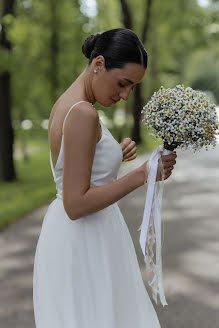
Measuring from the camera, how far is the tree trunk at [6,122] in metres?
12.9

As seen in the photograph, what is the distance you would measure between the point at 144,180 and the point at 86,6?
14575mm

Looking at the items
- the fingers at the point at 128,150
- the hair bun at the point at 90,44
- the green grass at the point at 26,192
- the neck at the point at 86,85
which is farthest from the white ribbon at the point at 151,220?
the green grass at the point at 26,192

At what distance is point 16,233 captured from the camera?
22.1ft

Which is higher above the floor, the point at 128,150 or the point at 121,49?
the point at 121,49

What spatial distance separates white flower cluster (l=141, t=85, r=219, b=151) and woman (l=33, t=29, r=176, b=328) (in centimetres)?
11

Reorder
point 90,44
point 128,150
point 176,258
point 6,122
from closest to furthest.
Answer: point 90,44
point 128,150
point 176,258
point 6,122

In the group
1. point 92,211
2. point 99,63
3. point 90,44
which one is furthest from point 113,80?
point 92,211

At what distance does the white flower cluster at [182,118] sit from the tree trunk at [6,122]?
11.0 meters

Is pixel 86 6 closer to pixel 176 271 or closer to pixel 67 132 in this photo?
pixel 176 271

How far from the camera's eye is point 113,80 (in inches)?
83.4

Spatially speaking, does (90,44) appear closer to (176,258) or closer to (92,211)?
(92,211)

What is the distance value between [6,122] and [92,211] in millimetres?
11513

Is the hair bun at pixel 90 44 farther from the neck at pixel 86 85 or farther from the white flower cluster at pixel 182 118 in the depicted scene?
the white flower cluster at pixel 182 118

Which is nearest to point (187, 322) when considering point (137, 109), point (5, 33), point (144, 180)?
point (144, 180)
